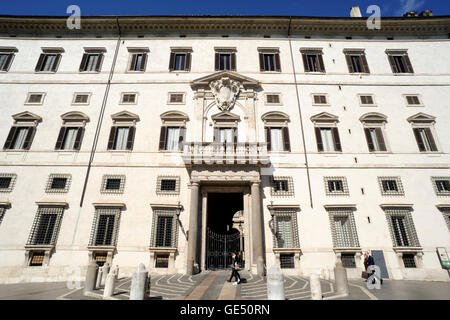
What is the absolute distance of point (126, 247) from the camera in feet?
43.2

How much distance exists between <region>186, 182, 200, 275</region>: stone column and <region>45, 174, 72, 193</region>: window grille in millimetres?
7998

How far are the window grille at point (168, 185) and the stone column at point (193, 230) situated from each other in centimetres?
129

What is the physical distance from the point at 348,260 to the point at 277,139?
839cm

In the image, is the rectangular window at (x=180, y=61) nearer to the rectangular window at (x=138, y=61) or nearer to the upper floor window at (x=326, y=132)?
the rectangular window at (x=138, y=61)

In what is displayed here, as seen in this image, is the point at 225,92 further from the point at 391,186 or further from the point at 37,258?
the point at 37,258

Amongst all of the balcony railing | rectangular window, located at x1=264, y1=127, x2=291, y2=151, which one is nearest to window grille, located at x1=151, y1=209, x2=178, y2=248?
the balcony railing

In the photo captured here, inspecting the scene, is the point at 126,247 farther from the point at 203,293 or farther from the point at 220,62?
the point at 220,62

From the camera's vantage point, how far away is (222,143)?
14125mm

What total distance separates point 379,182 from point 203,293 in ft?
42.0

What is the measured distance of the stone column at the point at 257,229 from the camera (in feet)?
39.9

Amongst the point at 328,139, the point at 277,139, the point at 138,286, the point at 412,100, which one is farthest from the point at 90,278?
the point at 412,100

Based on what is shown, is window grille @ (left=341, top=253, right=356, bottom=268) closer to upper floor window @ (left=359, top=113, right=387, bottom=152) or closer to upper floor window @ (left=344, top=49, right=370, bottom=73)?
upper floor window @ (left=359, top=113, right=387, bottom=152)

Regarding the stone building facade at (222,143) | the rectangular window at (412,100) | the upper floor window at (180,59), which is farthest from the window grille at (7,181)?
the rectangular window at (412,100)
